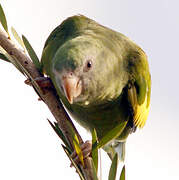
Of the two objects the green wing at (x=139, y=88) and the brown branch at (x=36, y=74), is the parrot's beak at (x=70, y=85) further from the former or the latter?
the green wing at (x=139, y=88)

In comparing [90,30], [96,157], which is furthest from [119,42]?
[96,157]

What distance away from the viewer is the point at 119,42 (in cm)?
391

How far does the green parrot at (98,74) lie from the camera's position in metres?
2.67

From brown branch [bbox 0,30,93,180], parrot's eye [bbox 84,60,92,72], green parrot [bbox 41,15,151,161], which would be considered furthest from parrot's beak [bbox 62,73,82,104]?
brown branch [bbox 0,30,93,180]

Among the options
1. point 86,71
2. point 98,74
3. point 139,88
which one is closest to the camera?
point 86,71

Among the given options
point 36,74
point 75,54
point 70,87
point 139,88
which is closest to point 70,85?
point 70,87

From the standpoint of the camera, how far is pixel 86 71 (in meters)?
2.78

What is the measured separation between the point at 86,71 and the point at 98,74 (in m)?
0.25

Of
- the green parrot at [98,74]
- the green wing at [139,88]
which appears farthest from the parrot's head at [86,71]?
the green wing at [139,88]

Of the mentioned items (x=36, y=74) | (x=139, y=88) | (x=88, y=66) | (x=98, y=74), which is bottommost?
(x=139, y=88)

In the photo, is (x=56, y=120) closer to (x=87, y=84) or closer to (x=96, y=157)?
(x=96, y=157)

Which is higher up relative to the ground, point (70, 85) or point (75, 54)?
point (75, 54)

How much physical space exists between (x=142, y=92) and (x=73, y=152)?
2.59 metres

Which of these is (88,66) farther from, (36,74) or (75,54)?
(36,74)
